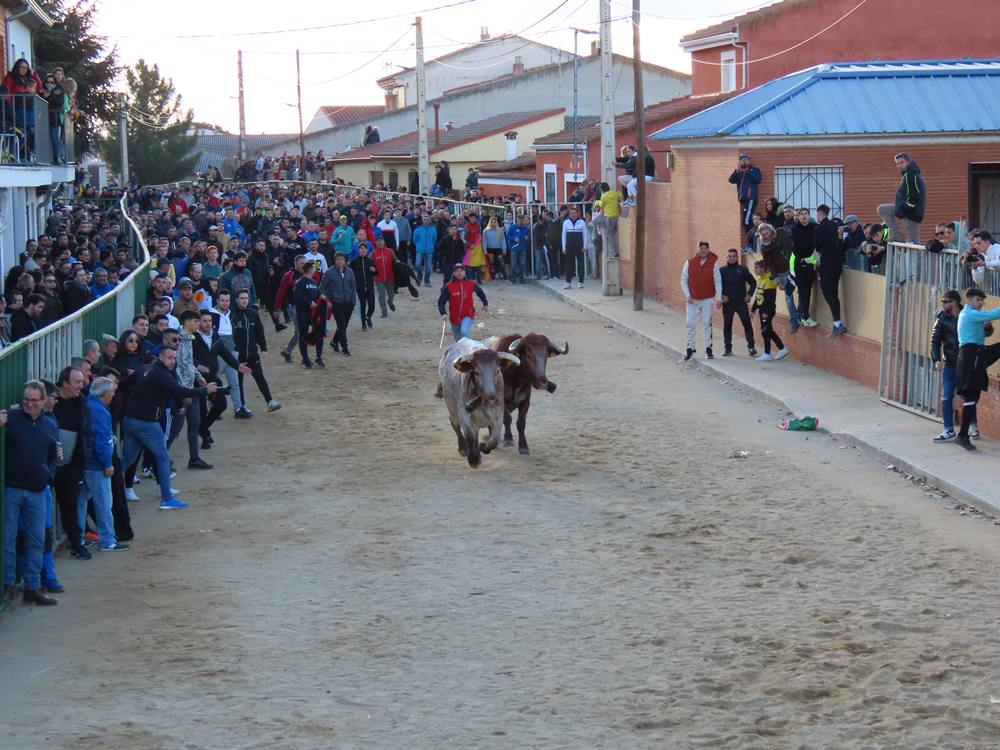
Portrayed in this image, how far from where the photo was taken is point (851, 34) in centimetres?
3650

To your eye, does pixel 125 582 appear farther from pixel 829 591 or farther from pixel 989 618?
pixel 989 618

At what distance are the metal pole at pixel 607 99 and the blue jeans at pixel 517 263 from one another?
4.36 m

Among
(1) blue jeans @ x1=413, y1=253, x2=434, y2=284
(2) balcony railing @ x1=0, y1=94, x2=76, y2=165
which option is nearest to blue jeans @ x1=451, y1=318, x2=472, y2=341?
(2) balcony railing @ x1=0, y1=94, x2=76, y2=165

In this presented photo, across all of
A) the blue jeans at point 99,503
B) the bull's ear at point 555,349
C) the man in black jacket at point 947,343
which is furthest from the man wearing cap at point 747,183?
the blue jeans at point 99,503

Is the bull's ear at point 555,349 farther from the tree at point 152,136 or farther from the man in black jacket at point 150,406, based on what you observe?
the tree at point 152,136

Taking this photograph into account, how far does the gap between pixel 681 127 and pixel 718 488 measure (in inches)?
659

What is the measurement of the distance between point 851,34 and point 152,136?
52612 millimetres

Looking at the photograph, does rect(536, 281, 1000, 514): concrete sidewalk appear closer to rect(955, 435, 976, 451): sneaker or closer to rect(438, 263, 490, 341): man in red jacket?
rect(955, 435, 976, 451): sneaker

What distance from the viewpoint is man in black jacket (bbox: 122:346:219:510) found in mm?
12844

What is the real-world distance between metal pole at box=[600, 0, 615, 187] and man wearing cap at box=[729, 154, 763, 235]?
26.5ft

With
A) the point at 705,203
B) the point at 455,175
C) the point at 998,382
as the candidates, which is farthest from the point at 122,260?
the point at 455,175

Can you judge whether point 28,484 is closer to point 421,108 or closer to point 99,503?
point 99,503

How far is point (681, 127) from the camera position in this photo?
29453 millimetres

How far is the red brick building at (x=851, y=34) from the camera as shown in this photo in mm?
34812
